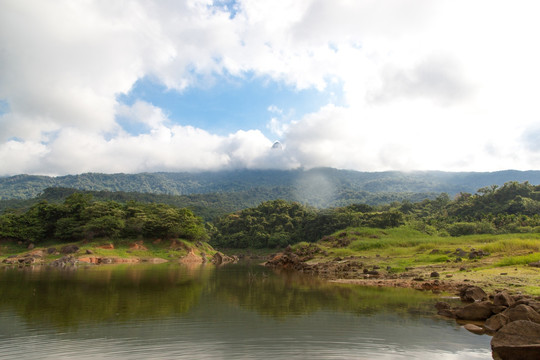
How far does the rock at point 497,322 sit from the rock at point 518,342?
1.96 metres

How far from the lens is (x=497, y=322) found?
35.7 feet

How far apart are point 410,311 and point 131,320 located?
11.4 metres

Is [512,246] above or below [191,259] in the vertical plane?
above

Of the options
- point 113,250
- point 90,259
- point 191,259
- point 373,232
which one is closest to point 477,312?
point 373,232

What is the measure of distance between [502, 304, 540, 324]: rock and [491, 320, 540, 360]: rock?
1456 millimetres

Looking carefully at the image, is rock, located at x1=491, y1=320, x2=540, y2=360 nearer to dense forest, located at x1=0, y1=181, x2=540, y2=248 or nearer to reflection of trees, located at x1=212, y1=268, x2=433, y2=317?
reflection of trees, located at x1=212, y1=268, x2=433, y2=317

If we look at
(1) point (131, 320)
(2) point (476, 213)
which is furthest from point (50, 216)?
(2) point (476, 213)

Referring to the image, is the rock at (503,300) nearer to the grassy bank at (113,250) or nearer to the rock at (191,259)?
the grassy bank at (113,250)

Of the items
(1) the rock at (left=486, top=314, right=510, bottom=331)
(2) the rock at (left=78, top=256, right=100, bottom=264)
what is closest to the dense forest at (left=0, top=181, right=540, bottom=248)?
(2) the rock at (left=78, top=256, right=100, bottom=264)

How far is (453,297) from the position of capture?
16.7 meters

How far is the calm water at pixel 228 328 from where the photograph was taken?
28.9 ft

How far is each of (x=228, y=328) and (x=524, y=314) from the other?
9.56 m

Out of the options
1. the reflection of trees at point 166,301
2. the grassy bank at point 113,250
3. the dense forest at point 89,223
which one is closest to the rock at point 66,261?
the grassy bank at point 113,250

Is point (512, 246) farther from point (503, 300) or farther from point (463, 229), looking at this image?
point (463, 229)
